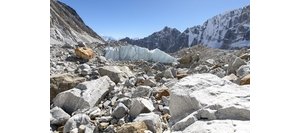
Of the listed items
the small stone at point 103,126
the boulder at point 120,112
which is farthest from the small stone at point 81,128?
the boulder at point 120,112

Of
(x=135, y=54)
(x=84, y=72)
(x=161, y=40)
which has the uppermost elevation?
(x=161, y=40)

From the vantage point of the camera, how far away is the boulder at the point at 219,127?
135cm

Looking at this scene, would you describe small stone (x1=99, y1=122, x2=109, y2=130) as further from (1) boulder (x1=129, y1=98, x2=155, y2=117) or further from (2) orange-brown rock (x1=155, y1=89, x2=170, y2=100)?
(2) orange-brown rock (x1=155, y1=89, x2=170, y2=100)

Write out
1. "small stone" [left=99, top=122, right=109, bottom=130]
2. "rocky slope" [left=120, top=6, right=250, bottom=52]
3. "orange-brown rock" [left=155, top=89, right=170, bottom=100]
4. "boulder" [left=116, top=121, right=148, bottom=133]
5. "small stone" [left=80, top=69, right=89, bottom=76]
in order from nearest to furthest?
1. "boulder" [left=116, top=121, right=148, bottom=133]
2. "small stone" [left=99, top=122, right=109, bottom=130]
3. "orange-brown rock" [left=155, top=89, right=170, bottom=100]
4. "small stone" [left=80, top=69, right=89, bottom=76]
5. "rocky slope" [left=120, top=6, right=250, bottom=52]

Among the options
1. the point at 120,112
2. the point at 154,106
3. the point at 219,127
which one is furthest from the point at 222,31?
the point at 219,127

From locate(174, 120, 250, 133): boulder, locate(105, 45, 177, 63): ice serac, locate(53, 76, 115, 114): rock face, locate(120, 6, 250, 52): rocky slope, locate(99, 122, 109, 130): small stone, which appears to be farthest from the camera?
locate(120, 6, 250, 52): rocky slope

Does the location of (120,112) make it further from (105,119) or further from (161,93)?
(161,93)

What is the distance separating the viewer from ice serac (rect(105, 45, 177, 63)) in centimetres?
1541

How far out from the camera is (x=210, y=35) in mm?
108875

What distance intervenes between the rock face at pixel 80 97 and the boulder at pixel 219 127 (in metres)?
2.04

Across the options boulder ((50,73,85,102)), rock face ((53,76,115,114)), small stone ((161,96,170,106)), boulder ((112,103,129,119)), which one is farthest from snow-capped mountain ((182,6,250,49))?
boulder ((112,103,129,119))

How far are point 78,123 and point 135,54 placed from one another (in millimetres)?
13946

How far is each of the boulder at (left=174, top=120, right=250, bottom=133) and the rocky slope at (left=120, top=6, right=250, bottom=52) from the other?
9131cm
